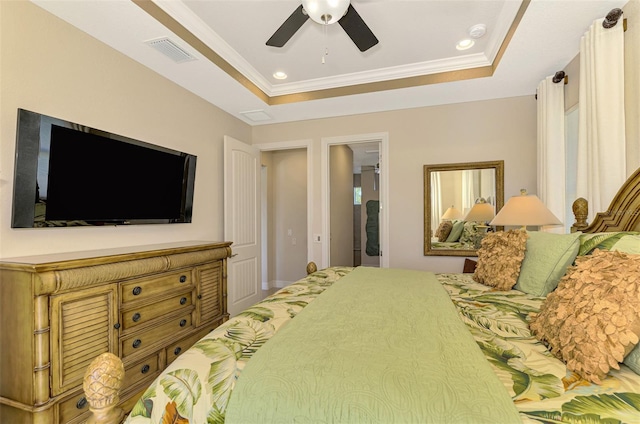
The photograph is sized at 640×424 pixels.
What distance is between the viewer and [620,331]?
0.83 meters

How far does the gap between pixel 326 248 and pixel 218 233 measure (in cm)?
141

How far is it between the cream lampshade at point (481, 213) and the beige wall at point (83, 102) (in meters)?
3.08

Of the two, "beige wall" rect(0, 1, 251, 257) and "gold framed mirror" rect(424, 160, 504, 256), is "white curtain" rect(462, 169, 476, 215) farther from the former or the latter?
"beige wall" rect(0, 1, 251, 257)

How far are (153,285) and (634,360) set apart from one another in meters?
2.47

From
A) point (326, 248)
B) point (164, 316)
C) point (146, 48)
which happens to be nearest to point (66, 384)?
point (164, 316)

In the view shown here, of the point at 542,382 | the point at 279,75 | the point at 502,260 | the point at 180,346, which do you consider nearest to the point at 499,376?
the point at 542,382

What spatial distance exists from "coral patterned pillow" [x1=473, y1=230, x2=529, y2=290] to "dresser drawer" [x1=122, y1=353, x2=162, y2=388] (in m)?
2.41

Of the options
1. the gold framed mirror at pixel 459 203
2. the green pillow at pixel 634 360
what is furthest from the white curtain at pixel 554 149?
the green pillow at pixel 634 360

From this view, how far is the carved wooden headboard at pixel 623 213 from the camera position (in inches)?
62.8

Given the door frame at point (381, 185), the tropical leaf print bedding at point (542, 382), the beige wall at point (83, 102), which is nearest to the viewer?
the tropical leaf print bedding at point (542, 382)

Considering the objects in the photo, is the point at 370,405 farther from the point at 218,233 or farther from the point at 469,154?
the point at 469,154

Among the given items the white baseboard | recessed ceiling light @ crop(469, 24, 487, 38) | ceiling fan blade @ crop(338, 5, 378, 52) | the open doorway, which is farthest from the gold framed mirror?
the open doorway

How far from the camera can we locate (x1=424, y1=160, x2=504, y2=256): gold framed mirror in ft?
10.9

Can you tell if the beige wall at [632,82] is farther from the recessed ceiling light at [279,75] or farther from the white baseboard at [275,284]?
the white baseboard at [275,284]
